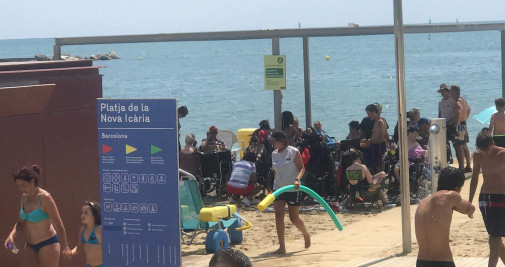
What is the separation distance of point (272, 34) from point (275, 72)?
0.95 m

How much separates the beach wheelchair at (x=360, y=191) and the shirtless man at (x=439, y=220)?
19.1 feet

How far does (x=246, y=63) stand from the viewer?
119m

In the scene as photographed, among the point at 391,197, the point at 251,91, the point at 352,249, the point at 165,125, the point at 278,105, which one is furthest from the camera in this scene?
the point at 251,91

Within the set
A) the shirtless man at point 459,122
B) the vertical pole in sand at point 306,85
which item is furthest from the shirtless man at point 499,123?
the vertical pole in sand at point 306,85

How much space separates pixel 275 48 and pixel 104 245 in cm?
891

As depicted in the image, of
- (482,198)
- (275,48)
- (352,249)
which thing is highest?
(275,48)

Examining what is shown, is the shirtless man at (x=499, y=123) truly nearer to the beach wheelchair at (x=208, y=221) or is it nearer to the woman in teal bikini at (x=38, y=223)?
the beach wheelchair at (x=208, y=221)

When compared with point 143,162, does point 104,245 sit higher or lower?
lower

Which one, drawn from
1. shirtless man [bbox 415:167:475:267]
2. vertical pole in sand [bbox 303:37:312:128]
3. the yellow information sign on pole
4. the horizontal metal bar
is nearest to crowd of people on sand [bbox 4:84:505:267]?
shirtless man [bbox 415:167:475:267]

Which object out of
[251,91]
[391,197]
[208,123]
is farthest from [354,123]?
[251,91]

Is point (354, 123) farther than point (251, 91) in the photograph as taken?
No

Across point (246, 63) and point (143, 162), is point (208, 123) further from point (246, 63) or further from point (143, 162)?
point (246, 63)

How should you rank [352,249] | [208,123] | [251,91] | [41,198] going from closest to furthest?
1. [41,198]
2. [352,249]
3. [208,123]
4. [251,91]

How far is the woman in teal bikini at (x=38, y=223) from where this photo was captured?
27.3 ft
